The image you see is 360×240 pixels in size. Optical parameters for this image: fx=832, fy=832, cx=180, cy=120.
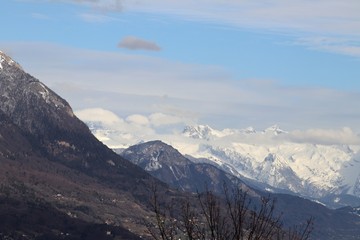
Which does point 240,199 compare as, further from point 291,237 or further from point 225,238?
point 291,237

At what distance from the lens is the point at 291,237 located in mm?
53438

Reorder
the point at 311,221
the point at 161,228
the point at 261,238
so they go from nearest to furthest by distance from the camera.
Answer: the point at 161,228 < the point at 261,238 < the point at 311,221

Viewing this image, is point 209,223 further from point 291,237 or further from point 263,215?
point 291,237

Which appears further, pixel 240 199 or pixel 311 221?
pixel 311 221

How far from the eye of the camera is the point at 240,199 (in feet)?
161

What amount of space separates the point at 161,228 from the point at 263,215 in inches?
249

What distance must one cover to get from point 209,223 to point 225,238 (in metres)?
2.21

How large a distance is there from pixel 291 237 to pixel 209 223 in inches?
312

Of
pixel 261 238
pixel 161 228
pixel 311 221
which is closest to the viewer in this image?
pixel 161 228

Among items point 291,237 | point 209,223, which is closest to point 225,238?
point 209,223

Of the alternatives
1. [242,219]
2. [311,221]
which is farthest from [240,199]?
[311,221]

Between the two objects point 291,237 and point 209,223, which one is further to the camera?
point 291,237

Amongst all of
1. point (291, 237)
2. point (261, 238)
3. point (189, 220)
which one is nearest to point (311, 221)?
point (291, 237)

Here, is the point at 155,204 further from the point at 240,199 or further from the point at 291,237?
the point at 291,237
